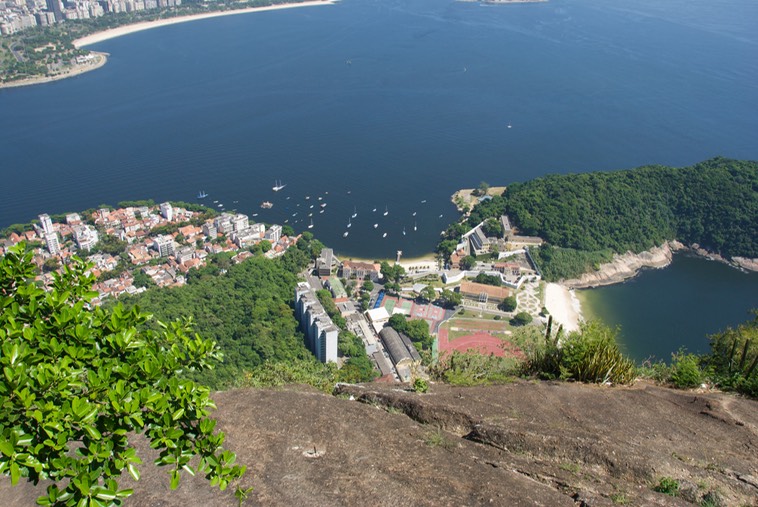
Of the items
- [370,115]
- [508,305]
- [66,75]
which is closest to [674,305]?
[508,305]

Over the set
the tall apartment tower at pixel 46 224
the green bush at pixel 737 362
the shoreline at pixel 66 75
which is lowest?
the tall apartment tower at pixel 46 224

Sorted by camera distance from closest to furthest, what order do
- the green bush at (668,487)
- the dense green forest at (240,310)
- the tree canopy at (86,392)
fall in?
the tree canopy at (86,392), the green bush at (668,487), the dense green forest at (240,310)

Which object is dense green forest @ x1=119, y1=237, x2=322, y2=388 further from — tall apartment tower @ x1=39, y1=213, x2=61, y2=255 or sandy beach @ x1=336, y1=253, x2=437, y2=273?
tall apartment tower @ x1=39, y1=213, x2=61, y2=255

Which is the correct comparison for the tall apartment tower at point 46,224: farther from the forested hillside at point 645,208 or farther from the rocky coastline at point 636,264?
the rocky coastline at point 636,264

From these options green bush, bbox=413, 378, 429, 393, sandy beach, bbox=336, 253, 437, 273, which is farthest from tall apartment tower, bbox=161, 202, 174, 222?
green bush, bbox=413, 378, 429, 393

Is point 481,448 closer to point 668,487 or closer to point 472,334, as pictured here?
point 668,487

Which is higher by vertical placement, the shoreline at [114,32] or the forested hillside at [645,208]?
the shoreline at [114,32]

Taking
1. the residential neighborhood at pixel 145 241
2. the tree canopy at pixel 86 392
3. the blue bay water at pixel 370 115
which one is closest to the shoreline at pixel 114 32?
the blue bay water at pixel 370 115
